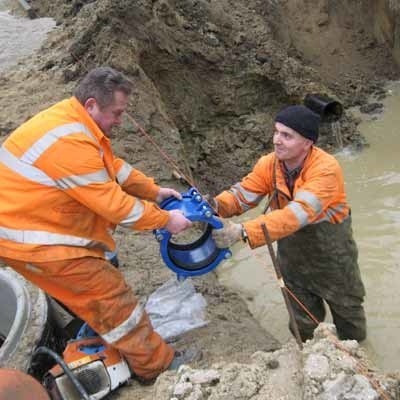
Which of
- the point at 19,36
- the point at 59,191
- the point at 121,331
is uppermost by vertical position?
the point at 19,36

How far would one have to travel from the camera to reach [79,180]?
3.05 metres

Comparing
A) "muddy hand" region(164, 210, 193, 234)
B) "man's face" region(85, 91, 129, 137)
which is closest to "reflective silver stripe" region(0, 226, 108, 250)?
"muddy hand" region(164, 210, 193, 234)

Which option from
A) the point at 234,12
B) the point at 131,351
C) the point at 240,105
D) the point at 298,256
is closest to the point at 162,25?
the point at 240,105

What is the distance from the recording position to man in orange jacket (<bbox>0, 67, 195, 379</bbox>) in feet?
10.1

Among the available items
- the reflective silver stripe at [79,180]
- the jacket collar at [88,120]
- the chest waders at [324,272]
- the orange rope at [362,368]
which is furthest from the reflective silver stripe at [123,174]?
the orange rope at [362,368]

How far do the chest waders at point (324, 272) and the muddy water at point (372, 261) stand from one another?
561mm

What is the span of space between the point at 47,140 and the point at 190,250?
52.5 inches

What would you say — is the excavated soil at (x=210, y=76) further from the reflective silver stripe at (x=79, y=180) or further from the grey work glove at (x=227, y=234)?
the reflective silver stripe at (x=79, y=180)

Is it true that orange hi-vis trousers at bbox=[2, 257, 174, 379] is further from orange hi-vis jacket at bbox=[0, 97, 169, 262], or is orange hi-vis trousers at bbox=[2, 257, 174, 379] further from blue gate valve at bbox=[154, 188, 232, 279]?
blue gate valve at bbox=[154, 188, 232, 279]

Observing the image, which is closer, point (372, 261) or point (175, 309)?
point (175, 309)

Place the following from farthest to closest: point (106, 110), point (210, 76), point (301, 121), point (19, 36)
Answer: point (19, 36)
point (210, 76)
point (301, 121)
point (106, 110)

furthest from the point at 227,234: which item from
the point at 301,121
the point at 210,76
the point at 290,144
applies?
the point at 210,76

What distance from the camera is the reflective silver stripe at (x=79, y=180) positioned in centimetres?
305

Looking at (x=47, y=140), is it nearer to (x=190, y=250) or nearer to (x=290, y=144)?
(x=190, y=250)
